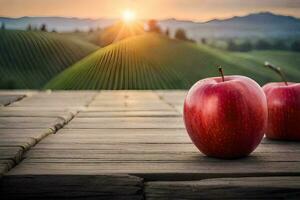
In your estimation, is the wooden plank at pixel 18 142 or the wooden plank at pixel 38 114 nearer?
the wooden plank at pixel 18 142

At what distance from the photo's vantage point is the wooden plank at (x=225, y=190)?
147 cm

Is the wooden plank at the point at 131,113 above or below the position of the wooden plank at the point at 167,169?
above

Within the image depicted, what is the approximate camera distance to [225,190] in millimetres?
1471

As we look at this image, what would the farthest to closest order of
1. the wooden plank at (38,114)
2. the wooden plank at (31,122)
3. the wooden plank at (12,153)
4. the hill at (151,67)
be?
the hill at (151,67) → the wooden plank at (38,114) → the wooden plank at (31,122) → the wooden plank at (12,153)

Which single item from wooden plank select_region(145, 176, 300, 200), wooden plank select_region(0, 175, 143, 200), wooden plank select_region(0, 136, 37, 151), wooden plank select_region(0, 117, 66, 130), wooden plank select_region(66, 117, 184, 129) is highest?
wooden plank select_region(0, 117, 66, 130)

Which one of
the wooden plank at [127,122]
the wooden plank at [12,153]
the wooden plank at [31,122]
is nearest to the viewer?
the wooden plank at [12,153]

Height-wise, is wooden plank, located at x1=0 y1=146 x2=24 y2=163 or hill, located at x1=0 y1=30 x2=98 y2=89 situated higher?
hill, located at x1=0 y1=30 x2=98 y2=89

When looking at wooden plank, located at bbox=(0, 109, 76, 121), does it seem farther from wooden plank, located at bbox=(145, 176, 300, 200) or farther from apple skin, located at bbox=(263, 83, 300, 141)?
wooden plank, located at bbox=(145, 176, 300, 200)

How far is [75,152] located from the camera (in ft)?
6.28

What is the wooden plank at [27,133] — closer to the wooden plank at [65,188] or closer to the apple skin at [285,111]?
the wooden plank at [65,188]

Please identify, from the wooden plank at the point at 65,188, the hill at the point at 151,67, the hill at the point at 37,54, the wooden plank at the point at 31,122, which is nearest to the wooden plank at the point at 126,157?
the wooden plank at the point at 65,188

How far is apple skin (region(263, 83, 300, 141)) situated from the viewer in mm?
2213

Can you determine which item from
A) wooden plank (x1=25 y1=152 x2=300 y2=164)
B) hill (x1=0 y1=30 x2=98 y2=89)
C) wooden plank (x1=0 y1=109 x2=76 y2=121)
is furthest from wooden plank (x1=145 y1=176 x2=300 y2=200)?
hill (x1=0 y1=30 x2=98 y2=89)

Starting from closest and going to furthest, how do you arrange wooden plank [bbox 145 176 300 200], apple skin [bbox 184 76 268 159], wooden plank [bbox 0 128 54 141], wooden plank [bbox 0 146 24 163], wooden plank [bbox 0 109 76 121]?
wooden plank [bbox 145 176 300 200], wooden plank [bbox 0 146 24 163], apple skin [bbox 184 76 268 159], wooden plank [bbox 0 128 54 141], wooden plank [bbox 0 109 76 121]
